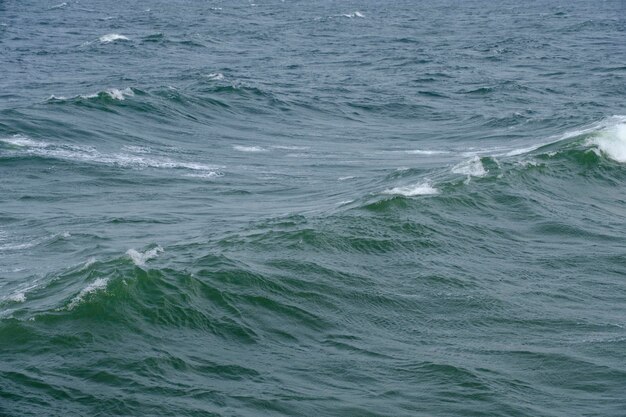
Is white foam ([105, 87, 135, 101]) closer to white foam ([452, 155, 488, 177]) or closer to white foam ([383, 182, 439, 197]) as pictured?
white foam ([452, 155, 488, 177])

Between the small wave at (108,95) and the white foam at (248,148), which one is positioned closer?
the white foam at (248,148)

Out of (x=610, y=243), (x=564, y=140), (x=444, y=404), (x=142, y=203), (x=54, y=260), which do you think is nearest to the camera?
(x=444, y=404)

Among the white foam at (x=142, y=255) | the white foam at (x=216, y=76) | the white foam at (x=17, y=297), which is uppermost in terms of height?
the white foam at (x=216, y=76)

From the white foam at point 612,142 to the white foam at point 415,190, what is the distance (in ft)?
34.3

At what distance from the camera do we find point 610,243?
35438 mm

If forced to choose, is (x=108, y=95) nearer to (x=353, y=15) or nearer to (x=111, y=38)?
(x=111, y=38)

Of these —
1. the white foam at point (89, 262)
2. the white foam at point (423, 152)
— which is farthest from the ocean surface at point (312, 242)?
the white foam at point (423, 152)

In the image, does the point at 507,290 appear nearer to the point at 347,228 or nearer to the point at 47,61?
the point at 347,228

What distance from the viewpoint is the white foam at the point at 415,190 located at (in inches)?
1516

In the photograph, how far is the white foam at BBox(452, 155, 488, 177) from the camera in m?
41.7

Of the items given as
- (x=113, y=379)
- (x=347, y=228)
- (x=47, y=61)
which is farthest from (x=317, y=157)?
(x=47, y=61)

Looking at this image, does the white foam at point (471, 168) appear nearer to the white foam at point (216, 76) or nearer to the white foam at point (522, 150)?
the white foam at point (522, 150)

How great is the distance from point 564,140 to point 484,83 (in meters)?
23.3

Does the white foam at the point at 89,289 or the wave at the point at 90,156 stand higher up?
the white foam at the point at 89,289
